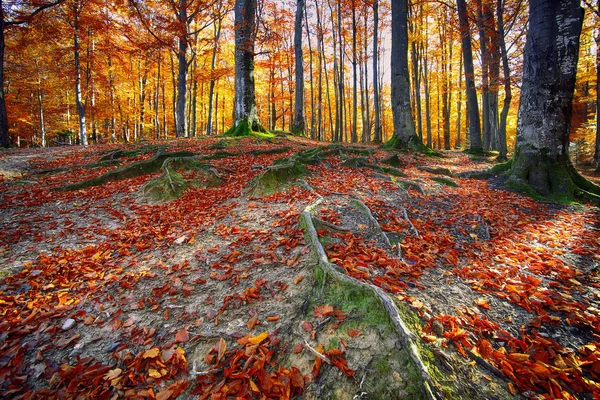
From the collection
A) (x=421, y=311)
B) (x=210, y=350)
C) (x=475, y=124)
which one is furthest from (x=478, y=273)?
(x=475, y=124)

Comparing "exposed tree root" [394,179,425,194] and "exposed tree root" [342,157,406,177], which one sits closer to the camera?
"exposed tree root" [394,179,425,194]

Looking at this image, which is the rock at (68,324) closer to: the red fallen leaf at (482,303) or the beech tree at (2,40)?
the red fallen leaf at (482,303)

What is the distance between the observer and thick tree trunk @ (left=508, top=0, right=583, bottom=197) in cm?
515

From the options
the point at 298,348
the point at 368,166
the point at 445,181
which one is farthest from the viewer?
the point at 368,166

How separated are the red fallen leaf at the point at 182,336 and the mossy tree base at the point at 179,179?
12.2ft

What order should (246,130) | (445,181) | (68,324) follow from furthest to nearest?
1. (246,130)
2. (445,181)
3. (68,324)

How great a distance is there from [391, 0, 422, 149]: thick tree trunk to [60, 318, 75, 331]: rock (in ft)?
34.7

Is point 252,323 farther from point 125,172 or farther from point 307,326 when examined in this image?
point 125,172

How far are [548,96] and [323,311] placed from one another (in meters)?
6.32

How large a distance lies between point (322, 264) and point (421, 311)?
97 cm

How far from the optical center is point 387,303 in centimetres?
212

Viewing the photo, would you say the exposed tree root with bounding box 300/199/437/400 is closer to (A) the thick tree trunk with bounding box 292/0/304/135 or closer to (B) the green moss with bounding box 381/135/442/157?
(B) the green moss with bounding box 381/135/442/157

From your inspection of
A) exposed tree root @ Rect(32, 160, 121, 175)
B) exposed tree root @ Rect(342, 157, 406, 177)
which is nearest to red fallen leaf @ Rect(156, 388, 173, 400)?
exposed tree root @ Rect(342, 157, 406, 177)

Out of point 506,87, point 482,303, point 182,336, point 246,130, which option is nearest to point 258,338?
point 182,336
